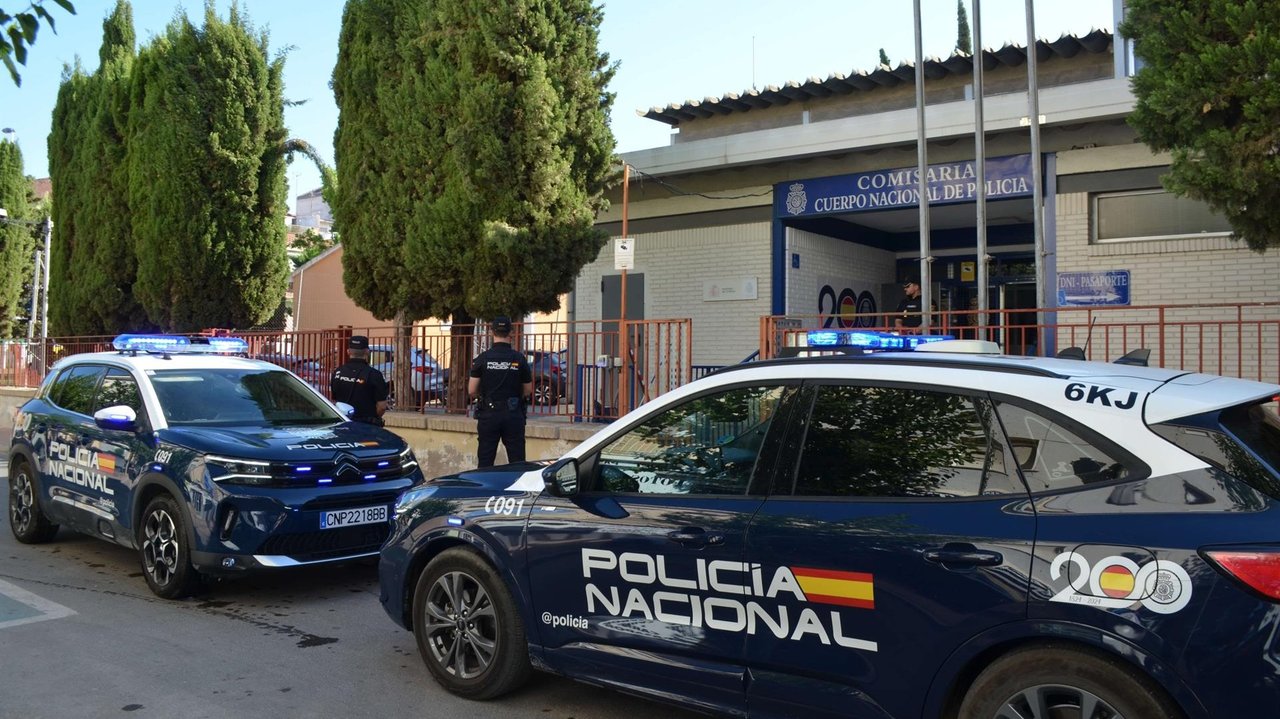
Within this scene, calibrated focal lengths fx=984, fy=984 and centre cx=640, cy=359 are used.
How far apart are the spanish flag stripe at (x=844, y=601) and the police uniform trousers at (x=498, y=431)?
18.1 feet

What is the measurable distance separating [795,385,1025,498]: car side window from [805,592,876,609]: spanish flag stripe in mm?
368

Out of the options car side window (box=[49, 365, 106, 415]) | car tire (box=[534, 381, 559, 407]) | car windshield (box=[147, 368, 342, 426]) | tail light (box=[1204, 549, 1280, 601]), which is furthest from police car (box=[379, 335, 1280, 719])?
car tire (box=[534, 381, 559, 407])

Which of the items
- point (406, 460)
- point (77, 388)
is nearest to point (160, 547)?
point (406, 460)

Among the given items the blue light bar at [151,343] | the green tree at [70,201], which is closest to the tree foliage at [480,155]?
the blue light bar at [151,343]

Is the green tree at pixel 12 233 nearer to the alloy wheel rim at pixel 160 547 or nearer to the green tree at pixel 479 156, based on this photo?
the green tree at pixel 479 156

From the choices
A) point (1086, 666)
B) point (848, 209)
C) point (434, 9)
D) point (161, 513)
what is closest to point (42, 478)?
point (161, 513)

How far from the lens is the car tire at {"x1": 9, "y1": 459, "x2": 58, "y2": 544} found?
8.23 m

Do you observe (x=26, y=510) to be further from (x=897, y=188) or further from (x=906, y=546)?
(x=897, y=188)

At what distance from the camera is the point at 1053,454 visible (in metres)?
3.20

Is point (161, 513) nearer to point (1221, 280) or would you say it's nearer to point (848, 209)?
point (848, 209)

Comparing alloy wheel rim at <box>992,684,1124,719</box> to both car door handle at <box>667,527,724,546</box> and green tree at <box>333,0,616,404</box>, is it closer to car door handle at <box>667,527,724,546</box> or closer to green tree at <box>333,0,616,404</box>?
car door handle at <box>667,527,724,546</box>

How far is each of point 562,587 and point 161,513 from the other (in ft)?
12.0

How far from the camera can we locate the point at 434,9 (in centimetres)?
1230

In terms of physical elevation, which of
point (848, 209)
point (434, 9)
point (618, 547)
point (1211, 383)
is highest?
point (434, 9)
